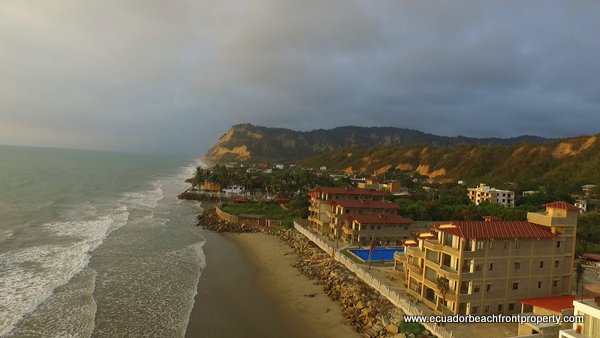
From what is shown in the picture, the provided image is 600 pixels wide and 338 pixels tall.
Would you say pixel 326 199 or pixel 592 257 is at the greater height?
pixel 326 199

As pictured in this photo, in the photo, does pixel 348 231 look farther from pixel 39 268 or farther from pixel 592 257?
pixel 39 268

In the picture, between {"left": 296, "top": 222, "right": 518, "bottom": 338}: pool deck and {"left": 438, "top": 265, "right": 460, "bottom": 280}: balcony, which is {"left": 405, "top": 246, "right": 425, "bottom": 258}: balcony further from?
{"left": 296, "top": 222, "right": 518, "bottom": 338}: pool deck

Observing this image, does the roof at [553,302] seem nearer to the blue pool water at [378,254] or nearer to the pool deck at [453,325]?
the pool deck at [453,325]

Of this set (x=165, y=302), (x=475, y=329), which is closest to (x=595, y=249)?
(x=475, y=329)

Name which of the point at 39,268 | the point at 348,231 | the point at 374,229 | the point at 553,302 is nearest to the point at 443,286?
the point at 553,302

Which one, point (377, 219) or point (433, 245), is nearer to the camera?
point (433, 245)
